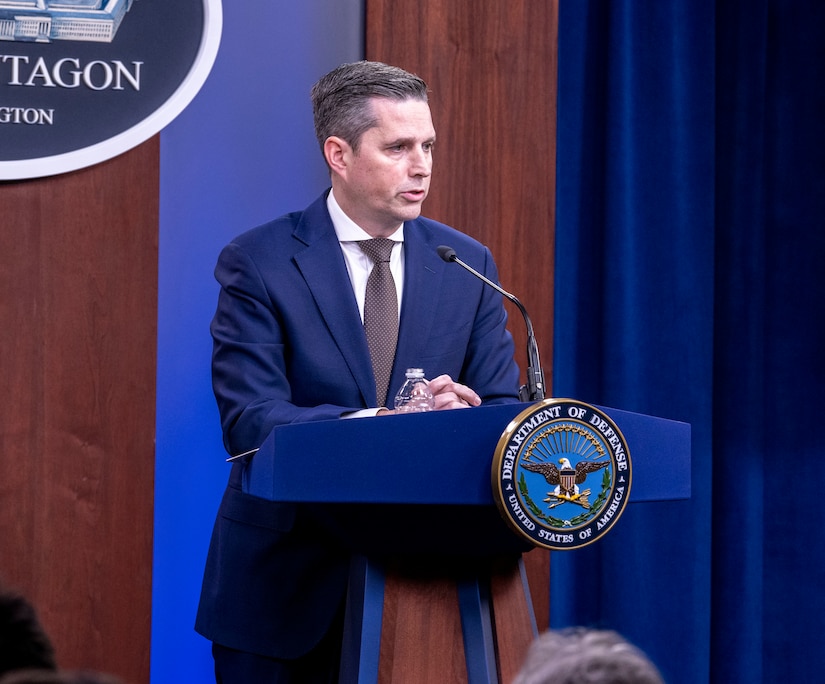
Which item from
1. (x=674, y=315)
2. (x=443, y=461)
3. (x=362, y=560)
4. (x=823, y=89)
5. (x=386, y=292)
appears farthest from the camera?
(x=823, y=89)

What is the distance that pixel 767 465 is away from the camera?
3678mm

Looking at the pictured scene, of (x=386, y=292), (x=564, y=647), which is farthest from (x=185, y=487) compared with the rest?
(x=564, y=647)

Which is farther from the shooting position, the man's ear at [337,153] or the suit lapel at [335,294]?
the man's ear at [337,153]

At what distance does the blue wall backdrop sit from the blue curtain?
85 cm

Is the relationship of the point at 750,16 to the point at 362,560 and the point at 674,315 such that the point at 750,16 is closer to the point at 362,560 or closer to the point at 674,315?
the point at 674,315

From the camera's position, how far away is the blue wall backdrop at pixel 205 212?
10.2 ft

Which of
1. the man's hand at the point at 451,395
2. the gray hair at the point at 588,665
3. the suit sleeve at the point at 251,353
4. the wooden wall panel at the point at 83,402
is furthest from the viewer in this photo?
the wooden wall panel at the point at 83,402

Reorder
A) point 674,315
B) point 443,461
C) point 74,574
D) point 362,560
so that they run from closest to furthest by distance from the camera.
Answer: point 443,461, point 362,560, point 74,574, point 674,315

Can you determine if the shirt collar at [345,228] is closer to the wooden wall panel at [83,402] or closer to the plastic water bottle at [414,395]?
the plastic water bottle at [414,395]

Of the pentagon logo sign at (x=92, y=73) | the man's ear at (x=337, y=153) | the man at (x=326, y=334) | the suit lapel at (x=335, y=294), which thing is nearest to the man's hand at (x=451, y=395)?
the man at (x=326, y=334)

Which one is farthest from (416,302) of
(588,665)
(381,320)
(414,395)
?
(588,665)

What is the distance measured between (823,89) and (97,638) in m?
2.73

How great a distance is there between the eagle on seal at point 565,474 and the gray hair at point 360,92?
1.02 meters

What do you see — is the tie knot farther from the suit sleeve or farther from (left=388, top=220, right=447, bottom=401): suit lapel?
the suit sleeve
